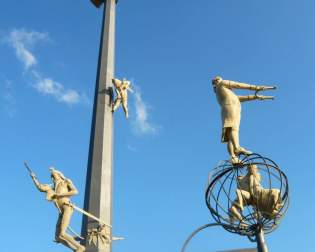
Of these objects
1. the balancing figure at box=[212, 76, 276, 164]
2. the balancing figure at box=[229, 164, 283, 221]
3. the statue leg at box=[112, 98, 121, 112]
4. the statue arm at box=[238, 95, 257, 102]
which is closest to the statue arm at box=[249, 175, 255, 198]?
the balancing figure at box=[229, 164, 283, 221]

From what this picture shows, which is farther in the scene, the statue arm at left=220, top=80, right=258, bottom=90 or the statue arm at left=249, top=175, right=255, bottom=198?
the statue arm at left=220, top=80, right=258, bottom=90

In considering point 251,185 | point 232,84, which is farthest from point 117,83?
point 251,185

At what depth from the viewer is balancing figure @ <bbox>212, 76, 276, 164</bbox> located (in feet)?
44.5

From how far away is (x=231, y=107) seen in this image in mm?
14203

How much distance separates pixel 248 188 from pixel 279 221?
127cm

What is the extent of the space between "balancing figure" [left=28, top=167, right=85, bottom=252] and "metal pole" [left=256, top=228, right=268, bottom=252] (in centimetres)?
736

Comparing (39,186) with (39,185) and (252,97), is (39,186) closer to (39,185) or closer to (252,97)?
(39,185)

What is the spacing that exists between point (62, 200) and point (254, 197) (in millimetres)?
7085

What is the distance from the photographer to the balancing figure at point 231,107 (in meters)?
13.6

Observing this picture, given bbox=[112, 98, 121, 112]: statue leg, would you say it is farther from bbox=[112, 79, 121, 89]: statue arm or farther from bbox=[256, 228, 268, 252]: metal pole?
bbox=[256, 228, 268, 252]: metal pole

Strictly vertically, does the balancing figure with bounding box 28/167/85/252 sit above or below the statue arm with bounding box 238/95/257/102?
below

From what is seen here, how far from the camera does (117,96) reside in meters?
22.5

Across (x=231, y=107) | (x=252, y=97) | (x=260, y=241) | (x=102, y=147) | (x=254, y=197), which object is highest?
(x=102, y=147)

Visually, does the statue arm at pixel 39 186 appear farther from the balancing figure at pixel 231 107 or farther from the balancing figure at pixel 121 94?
the balancing figure at pixel 121 94
